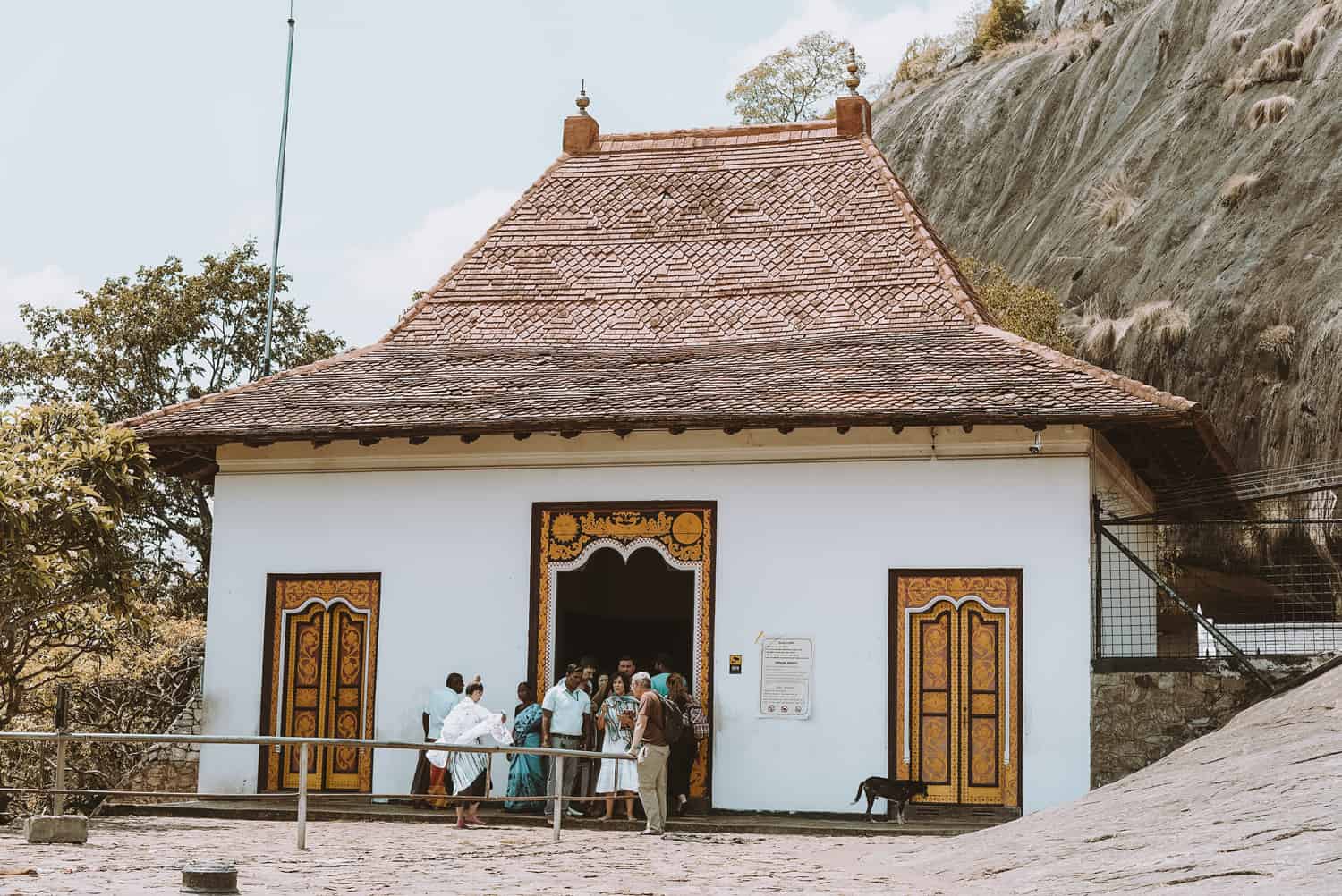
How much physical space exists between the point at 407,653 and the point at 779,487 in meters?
4.08

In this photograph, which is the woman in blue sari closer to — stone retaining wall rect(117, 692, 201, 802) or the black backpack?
the black backpack

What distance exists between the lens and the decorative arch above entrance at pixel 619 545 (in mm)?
15844

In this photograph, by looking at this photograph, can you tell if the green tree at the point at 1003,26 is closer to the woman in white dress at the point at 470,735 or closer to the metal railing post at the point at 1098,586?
the metal railing post at the point at 1098,586

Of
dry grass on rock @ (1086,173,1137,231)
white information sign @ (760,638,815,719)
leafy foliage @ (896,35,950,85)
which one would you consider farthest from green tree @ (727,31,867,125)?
white information sign @ (760,638,815,719)

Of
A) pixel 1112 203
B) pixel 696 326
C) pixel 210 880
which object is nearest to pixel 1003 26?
pixel 1112 203

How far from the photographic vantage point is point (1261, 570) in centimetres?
2336

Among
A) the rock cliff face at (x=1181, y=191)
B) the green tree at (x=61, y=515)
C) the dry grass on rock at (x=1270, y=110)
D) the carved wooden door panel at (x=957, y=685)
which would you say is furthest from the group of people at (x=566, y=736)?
the dry grass on rock at (x=1270, y=110)

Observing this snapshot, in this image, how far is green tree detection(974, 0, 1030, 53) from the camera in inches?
1976

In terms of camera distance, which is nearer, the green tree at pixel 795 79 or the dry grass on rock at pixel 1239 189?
the dry grass on rock at pixel 1239 189

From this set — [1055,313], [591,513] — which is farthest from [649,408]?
[1055,313]

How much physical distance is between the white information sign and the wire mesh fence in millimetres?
2648

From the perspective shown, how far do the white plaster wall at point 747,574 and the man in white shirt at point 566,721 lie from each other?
105 centimetres

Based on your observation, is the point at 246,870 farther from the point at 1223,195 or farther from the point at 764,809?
the point at 1223,195

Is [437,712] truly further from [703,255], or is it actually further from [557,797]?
[703,255]
